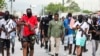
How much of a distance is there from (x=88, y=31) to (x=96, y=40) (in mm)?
411

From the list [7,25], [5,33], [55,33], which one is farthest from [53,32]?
[5,33]

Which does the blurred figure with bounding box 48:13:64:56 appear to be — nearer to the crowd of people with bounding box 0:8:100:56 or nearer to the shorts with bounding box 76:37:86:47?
the crowd of people with bounding box 0:8:100:56

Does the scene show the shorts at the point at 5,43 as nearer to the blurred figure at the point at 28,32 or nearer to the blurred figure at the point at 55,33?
the blurred figure at the point at 28,32

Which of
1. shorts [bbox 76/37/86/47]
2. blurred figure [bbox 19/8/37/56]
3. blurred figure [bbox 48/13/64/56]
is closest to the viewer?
blurred figure [bbox 19/8/37/56]

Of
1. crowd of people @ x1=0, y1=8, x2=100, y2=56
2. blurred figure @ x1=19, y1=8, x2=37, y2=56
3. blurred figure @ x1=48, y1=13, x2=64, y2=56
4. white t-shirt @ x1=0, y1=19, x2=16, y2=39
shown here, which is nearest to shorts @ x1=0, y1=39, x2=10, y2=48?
crowd of people @ x1=0, y1=8, x2=100, y2=56

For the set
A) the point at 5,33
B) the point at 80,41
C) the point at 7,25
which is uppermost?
the point at 7,25

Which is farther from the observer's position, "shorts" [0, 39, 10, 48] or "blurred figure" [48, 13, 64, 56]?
"blurred figure" [48, 13, 64, 56]

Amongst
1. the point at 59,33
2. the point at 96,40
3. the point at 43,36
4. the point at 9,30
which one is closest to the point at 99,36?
the point at 96,40

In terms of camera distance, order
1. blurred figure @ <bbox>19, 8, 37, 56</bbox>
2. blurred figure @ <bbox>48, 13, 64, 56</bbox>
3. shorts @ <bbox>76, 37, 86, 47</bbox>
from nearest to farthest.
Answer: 1. blurred figure @ <bbox>19, 8, 37, 56</bbox>
2. shorts @ <bbox>76, 37, 86, 47</bbox>
3. blurred figure @ <bbox>48, 13, 64, 56</bbox>

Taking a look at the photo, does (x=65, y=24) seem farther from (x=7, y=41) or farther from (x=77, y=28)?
(x=7, y=41)

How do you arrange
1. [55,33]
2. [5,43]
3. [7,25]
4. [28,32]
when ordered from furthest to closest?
[55,33], [7,25], [5,43], [28,32]

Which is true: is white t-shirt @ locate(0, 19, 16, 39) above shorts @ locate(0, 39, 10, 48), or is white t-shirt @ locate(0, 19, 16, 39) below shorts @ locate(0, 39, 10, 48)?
above

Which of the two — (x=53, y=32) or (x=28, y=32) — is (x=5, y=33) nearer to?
(x=28, y=32)

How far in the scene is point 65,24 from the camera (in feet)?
53.3
